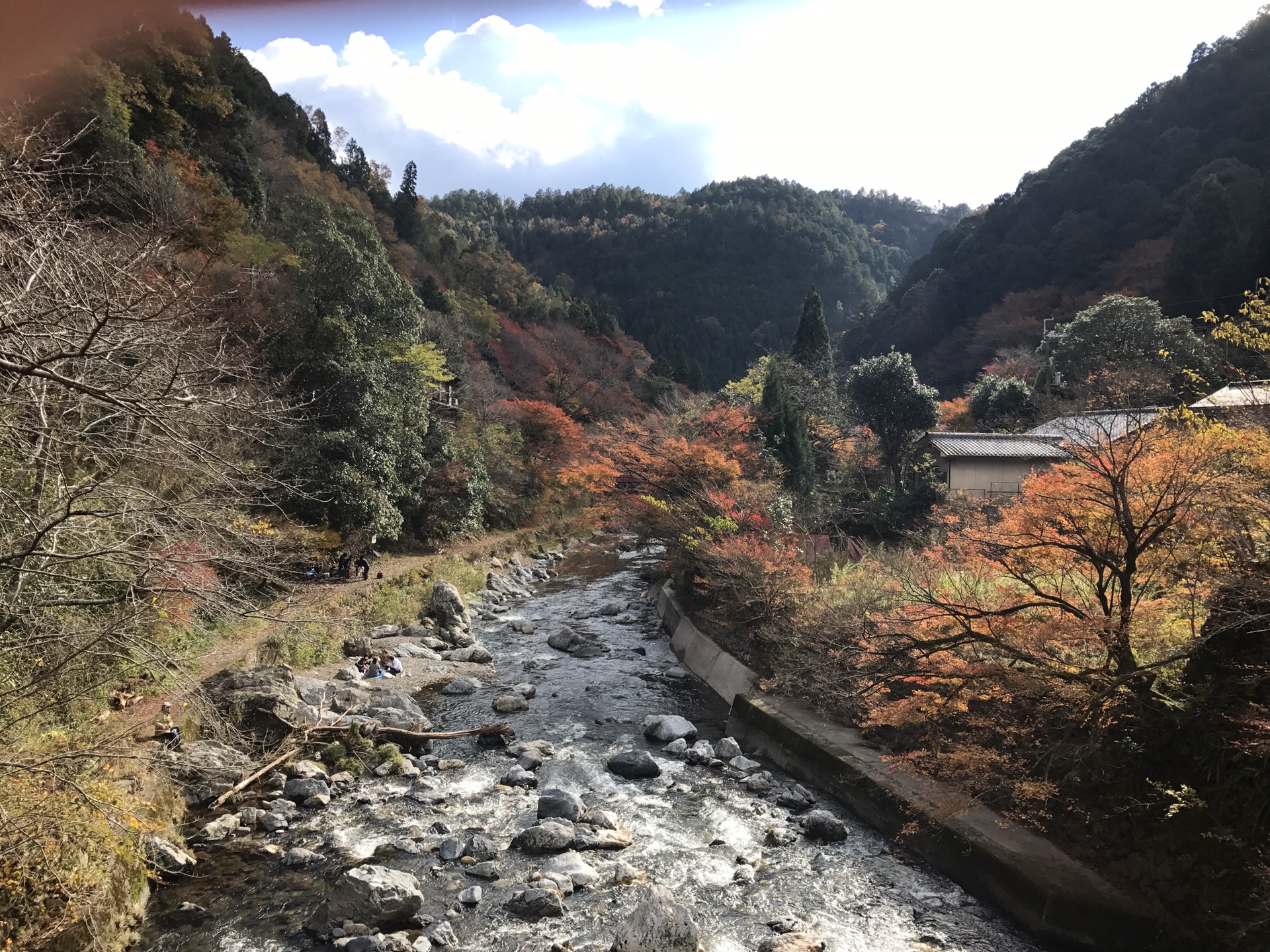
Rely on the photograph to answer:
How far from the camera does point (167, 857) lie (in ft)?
22.6

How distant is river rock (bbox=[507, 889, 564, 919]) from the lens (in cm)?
671

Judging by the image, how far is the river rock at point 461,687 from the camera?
42.8 ft

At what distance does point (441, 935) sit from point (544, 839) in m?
1.75

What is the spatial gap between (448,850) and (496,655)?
789 cm

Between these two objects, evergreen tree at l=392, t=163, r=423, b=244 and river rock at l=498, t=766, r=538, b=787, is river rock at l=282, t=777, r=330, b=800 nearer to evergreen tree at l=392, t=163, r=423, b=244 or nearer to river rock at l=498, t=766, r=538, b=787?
river rock at l=498, t=766, r=538, b=787

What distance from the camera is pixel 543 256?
229 ft

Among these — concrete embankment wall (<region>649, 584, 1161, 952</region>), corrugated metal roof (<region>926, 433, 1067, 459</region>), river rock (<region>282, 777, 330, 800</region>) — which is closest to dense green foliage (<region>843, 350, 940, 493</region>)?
corrugated metal roof (<region>926, 433, 1067, 459</region>)

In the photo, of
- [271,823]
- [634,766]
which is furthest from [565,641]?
[271,823]

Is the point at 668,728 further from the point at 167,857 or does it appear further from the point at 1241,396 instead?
the point at 1241,396

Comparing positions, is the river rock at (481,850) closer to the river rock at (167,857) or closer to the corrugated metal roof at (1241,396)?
the river rock at (167,857)

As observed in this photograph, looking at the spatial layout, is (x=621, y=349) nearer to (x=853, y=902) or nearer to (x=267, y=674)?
(x=267, y=674)

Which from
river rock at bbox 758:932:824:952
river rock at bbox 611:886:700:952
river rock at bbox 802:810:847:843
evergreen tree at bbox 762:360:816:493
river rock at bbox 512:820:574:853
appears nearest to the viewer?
river rock at bbox 611:886:700:952

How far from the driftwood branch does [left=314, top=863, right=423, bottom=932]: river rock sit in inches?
99.5

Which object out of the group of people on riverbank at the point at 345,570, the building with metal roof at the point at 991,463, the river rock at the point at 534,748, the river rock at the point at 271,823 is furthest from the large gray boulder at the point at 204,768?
the building with metal roof at the point at 991,463
